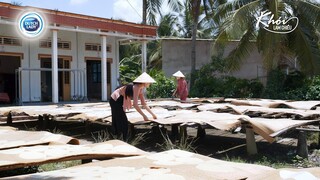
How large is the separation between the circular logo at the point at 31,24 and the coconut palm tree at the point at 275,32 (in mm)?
7296

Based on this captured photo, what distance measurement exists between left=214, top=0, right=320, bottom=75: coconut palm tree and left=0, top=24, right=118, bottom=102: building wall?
614 centimetres

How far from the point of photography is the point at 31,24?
15492 millimetres

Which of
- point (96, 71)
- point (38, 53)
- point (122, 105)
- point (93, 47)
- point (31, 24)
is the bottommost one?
point (122, 105)

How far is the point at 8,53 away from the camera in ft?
53.2

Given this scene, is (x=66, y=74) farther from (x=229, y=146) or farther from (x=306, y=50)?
(x=229, y=146)

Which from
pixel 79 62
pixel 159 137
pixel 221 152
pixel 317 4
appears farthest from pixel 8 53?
pixel 317 4

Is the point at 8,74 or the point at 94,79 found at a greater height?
the point at 8,74

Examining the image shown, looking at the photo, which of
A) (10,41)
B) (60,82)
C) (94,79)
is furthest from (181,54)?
(10,41)

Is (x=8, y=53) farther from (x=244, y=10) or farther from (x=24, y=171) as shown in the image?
(x=24, y=171)

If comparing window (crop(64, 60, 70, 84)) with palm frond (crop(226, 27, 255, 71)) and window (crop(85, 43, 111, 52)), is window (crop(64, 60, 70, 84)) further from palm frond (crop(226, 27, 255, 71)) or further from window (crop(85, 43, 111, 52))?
palm frond (crop(226, 27, 255, 71))

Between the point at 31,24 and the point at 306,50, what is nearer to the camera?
the point at 31,24

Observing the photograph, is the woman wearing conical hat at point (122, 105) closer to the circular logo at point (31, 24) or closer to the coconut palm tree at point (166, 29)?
the circular logo at point (31, 24)

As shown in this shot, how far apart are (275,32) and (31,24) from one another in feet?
31.6

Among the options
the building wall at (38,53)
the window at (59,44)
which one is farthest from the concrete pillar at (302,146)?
the window at (59,44)
